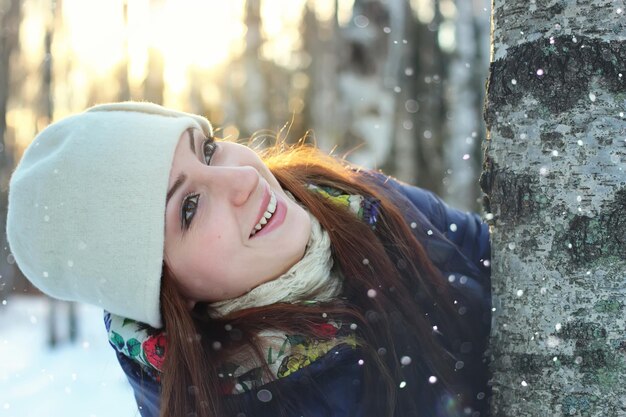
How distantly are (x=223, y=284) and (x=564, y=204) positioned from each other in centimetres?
101

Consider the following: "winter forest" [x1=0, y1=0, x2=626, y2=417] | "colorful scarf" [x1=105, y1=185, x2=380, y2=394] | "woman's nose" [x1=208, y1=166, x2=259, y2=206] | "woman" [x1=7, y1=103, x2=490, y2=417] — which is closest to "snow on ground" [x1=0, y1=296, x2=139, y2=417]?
"winter forest" [x1=0, y1=0, x2=626, y2=417]

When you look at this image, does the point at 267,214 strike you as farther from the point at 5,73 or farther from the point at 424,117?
the point at 424,117

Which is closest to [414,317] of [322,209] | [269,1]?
[322,209]

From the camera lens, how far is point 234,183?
2.03m

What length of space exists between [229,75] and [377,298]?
50.2 feet

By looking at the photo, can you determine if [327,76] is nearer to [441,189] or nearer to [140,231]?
[441,189]

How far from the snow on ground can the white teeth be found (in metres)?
1.74

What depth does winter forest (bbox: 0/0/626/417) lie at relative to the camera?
1.54 m

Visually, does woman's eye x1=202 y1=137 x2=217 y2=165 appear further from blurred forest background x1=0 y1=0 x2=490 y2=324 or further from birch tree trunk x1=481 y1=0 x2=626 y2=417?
blurred forest background x1=0 y1=0 x2=490 y2=324

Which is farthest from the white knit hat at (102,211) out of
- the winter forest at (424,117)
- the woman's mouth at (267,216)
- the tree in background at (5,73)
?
the tree in background at (5,73)

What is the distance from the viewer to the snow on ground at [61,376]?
5.85 meters

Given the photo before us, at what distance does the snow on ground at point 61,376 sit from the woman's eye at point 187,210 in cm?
169

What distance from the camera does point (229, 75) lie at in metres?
16.9

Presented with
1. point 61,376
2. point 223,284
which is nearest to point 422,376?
point 223,284
